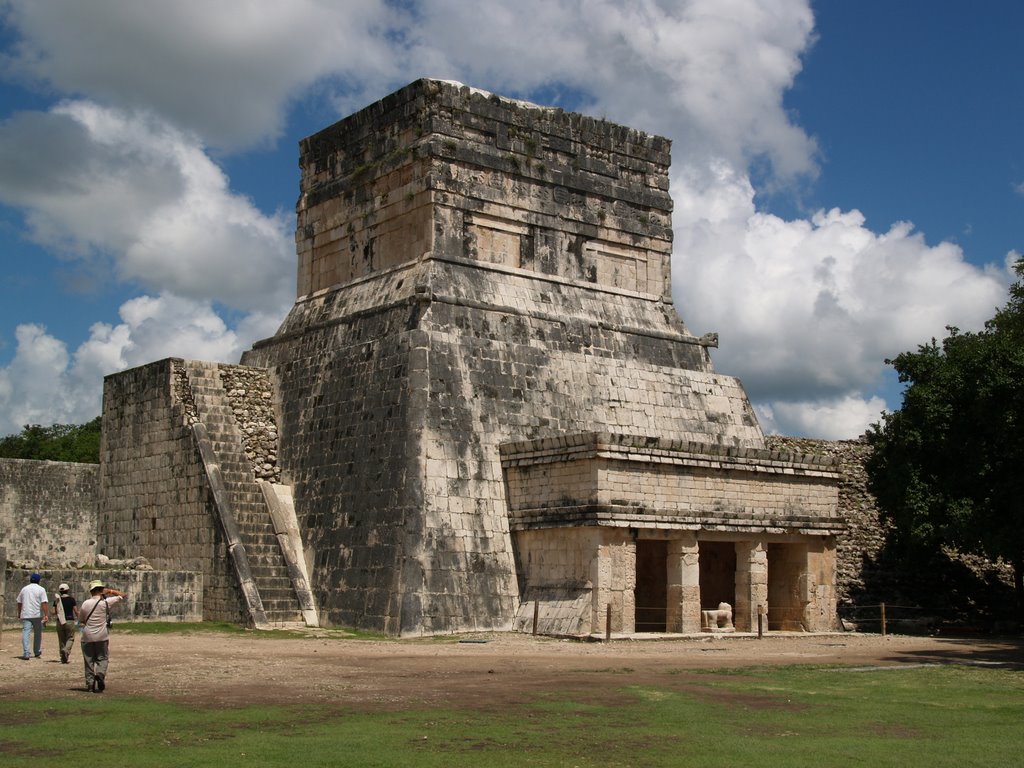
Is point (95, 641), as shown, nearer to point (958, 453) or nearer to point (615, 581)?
point (615, 581)

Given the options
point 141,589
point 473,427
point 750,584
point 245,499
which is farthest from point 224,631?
point 750,584

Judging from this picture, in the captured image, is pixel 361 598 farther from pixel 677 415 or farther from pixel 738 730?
pixel 738 730

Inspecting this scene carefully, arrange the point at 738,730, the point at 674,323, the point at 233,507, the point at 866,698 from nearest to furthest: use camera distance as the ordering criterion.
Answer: the point at 738,730 < the point at 866,698 < the point at 233,507 < the point at 674,323

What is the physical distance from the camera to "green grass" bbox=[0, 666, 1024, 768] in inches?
358

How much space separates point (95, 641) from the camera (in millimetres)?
12336

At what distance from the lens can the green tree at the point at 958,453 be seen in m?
22.3

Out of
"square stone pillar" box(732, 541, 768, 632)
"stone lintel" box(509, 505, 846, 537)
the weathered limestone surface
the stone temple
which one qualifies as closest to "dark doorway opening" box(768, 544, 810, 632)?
the stone temple

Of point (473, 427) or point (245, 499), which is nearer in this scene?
point (473, 427)

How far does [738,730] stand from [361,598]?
1074 cm

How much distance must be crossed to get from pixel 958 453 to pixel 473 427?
31.2ft

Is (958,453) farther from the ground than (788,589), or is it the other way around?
(958,453)

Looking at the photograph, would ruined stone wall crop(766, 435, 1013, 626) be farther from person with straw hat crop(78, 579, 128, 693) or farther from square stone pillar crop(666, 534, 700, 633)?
person with straw hat crop(78, 579, 128, 693)

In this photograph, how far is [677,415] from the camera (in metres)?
24.7

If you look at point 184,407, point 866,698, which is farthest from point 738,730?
point 184,407
